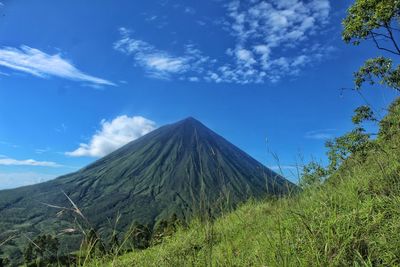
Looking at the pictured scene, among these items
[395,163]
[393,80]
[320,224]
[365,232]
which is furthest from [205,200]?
[393,80]

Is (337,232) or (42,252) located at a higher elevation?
(337,232)

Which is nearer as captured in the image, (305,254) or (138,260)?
(305,254)

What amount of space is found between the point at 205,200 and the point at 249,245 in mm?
1855

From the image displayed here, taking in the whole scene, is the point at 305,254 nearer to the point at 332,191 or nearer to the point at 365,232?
the point at 365,232

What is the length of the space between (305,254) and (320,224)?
1.81 ft

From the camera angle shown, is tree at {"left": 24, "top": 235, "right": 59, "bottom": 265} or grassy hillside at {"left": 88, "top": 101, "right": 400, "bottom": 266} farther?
tree at {"left": 24, "top": 235, "right": 59, "bottom": 265}

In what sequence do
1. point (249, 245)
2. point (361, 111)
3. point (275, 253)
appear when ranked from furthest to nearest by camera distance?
point (361, 111) < point (249, 245) < point (275, 253)

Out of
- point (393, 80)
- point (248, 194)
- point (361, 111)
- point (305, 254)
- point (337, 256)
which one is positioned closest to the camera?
point (337, 256)

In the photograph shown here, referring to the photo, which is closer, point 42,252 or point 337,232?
→ point 337,232

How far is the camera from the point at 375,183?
6.66 m

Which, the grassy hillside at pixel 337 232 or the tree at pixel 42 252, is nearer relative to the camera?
the grassy hillside at pixel 337 232

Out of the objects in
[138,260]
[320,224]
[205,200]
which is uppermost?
[205,200]

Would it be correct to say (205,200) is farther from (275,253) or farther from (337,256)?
(337,256)

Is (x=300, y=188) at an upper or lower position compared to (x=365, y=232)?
upper
